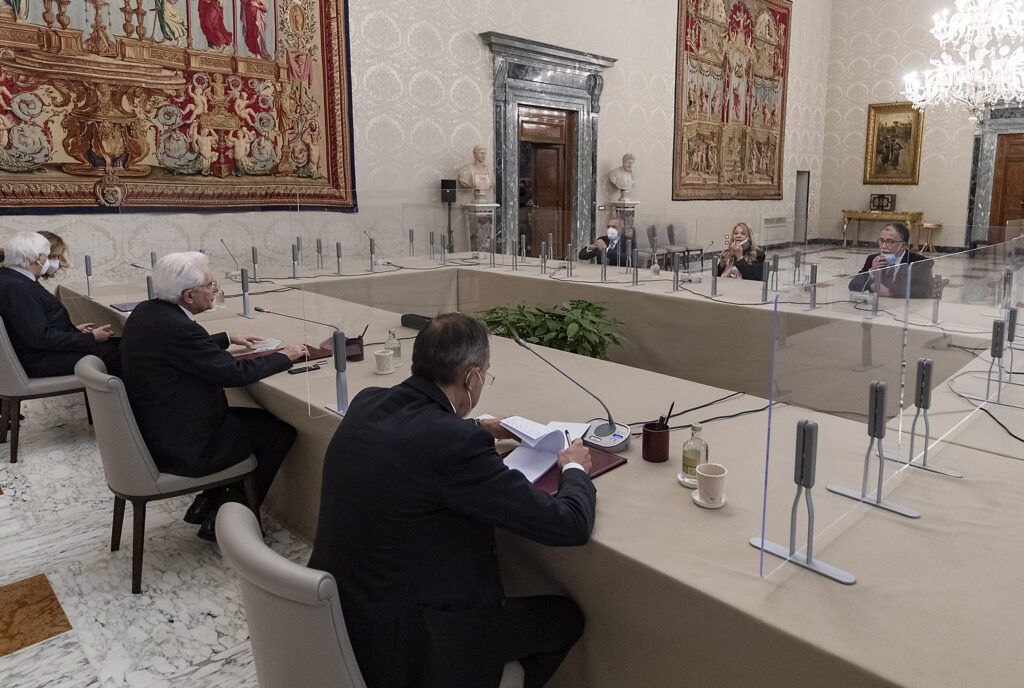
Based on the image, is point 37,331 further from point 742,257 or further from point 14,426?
point 742,257

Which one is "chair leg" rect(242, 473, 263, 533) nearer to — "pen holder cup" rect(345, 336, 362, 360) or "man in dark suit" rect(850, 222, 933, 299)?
"pen holder cup" rect(345, 336, 362, 360)

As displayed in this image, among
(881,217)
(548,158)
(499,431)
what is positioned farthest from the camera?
(881,217)

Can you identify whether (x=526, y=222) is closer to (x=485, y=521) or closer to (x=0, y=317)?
(x=0, y=317)

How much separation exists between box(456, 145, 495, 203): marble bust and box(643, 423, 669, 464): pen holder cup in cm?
763

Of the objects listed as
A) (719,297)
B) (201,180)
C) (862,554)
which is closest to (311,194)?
(201,180)

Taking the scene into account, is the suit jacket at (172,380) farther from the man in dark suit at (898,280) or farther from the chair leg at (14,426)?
the man in dark suit at (898,280)

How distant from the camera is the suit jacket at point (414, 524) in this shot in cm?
158

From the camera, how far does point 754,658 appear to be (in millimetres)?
1406

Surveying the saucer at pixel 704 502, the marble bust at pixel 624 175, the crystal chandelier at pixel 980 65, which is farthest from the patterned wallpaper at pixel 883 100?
the saucer at pixel 704 502

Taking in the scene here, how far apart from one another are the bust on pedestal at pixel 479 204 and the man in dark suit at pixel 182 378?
4500 millimetres

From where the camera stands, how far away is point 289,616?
1.39 metres

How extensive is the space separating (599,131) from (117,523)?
33.1ft

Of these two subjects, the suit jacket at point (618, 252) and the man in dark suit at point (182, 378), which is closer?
the man in dark suit at point (182, 378)

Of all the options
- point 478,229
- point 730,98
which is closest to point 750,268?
point 478,229
